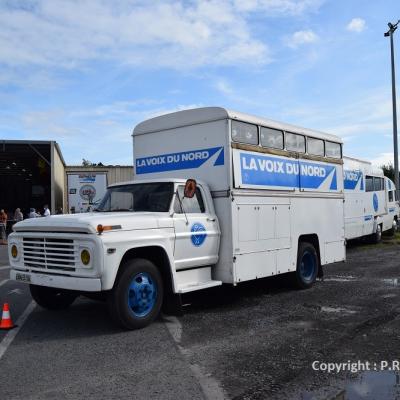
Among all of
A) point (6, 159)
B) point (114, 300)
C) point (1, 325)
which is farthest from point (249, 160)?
point (6, 159)

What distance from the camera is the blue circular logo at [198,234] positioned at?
739 centimetres

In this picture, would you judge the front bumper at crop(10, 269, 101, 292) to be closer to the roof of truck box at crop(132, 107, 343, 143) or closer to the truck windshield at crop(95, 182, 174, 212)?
the truck windshield at crop(95, 182, 174, 212)

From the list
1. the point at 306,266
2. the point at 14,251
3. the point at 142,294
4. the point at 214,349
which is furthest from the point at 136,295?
the point at 306,266

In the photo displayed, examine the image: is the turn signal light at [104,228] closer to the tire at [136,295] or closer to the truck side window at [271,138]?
the tire at [136,295]

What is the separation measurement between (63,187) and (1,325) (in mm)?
40159

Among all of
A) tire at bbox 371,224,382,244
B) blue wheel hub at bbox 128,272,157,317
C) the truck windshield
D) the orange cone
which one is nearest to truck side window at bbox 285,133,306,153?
the truck windshield

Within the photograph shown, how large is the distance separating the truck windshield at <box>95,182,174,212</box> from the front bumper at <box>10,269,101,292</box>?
5.15ft

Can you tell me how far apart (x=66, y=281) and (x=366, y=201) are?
14413 mm

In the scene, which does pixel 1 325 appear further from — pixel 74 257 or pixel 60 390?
pixel 60 390

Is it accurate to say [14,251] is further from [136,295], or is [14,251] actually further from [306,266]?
[306,266]

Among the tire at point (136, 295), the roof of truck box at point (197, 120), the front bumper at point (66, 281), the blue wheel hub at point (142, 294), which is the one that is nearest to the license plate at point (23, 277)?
the front bumper at point (66, 281)

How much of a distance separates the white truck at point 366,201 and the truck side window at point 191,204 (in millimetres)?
9874

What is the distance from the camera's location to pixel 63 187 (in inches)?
1791

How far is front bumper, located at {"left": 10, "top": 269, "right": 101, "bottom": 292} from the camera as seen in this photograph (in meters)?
5.98
